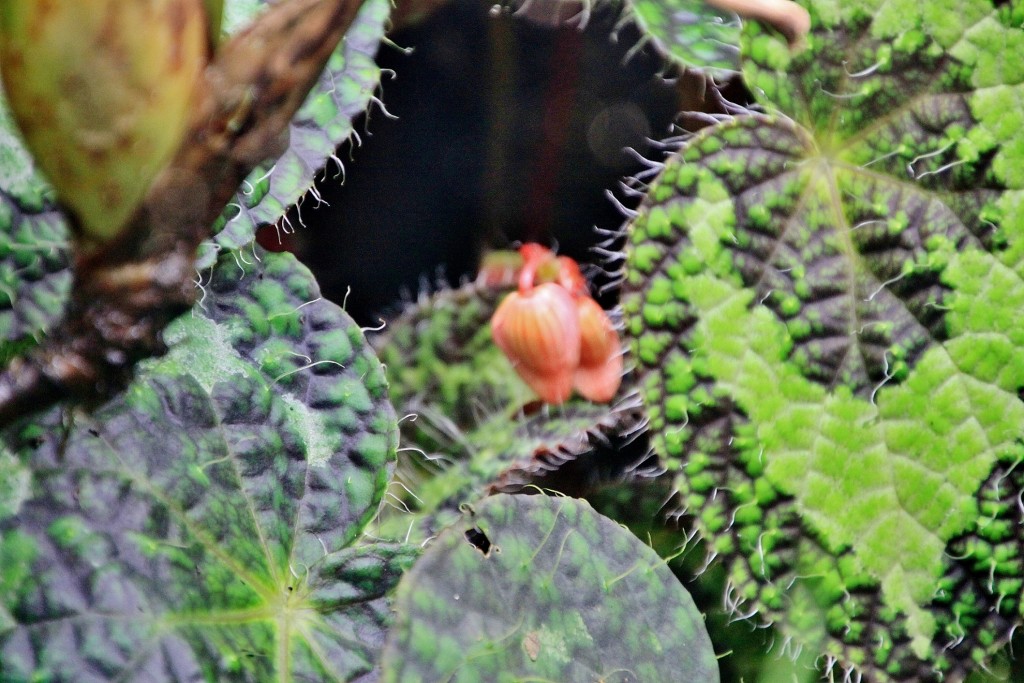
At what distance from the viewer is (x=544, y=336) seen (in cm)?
47

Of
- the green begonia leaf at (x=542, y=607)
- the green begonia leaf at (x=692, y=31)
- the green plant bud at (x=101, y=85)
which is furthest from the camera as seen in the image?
the green begonia leaf at (x=692, y=31)

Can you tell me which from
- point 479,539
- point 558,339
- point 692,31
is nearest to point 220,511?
point 479,539

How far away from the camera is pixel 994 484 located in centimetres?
41

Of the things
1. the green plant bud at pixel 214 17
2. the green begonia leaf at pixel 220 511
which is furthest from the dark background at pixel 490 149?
the green plant bud at pixel 214 17

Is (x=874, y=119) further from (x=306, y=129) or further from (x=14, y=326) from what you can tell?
(x=14, y=326)

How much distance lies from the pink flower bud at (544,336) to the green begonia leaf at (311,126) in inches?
5.0

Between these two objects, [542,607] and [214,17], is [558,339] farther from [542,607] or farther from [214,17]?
[214,17]

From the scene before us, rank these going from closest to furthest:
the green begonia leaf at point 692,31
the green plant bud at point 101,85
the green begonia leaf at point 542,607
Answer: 1. the green plant bud at point 101,85
2. the green begonia leaf at point 542,607
3. the green begonia leaf at point 692,31

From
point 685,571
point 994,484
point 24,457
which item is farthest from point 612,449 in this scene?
point 24,457

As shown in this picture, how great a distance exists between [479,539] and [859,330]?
0.21 meters

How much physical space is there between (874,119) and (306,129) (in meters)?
0.27

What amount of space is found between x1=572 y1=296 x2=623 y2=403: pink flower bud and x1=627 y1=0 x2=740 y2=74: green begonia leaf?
0.44ft

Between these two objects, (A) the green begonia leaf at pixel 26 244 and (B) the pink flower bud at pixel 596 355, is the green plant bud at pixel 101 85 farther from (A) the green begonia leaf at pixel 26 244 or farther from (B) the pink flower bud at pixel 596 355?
(B) the pink flower bud at pixel 596 355

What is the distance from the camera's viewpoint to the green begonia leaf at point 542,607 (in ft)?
0.96
